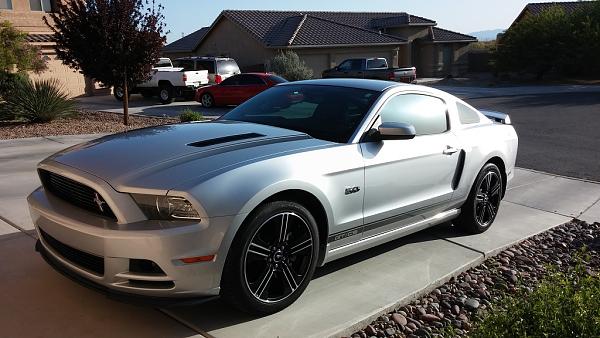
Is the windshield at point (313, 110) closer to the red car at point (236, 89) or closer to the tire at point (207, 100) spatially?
the red car at point (236, 89)

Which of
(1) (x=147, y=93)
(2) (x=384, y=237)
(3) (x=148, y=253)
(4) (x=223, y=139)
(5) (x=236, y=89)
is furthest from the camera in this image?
(1) (x=147, y=93)

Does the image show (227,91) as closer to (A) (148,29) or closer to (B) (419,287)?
(A) (148,29)

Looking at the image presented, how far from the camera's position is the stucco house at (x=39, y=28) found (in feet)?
84.0

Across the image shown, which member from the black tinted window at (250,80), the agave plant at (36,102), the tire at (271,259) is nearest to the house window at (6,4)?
the black tinted window at (250,80)

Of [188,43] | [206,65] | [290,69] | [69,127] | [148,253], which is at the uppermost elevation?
[188,43]

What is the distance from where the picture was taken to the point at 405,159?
4617 millimetres

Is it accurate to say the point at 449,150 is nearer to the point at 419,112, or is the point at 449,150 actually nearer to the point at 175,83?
the point at 419,112

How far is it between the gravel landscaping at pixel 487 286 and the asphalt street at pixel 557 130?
3.74 meters

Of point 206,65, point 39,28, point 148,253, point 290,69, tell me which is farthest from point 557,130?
point 39,28

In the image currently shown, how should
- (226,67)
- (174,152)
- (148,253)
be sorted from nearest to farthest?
(148,253) < (174,152) < (226,67)

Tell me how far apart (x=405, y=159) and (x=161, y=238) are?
88.7 inches

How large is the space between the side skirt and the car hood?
0.81m

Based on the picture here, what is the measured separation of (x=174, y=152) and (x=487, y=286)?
279 centimetres

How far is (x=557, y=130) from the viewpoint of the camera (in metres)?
14.8
